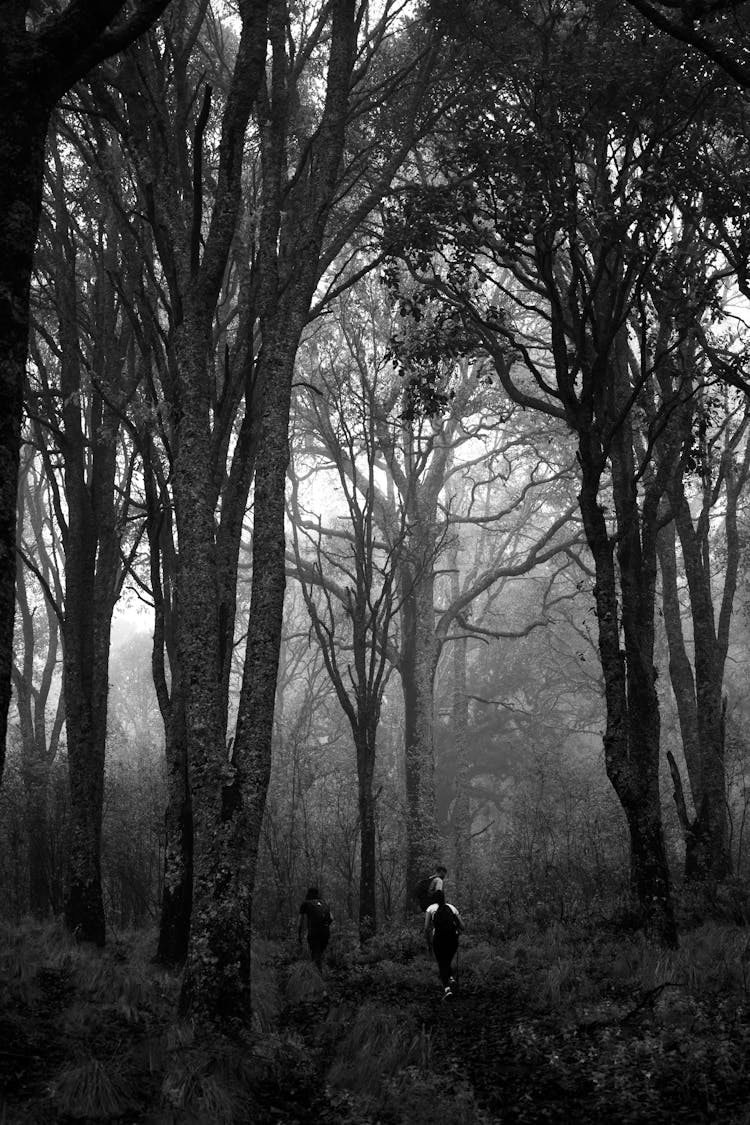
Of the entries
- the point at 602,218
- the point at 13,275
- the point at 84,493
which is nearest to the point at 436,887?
the point at 84,493

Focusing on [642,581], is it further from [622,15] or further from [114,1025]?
[114,1025]

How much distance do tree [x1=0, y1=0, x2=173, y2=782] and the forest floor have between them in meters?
2.38

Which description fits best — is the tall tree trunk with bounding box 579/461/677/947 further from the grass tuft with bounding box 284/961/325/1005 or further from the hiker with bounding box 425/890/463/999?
the grass tuft with bounding box 284/961/325/1005

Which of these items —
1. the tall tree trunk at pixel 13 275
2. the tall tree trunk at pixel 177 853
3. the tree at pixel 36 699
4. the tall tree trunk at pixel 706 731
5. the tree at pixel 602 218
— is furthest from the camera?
the tree at pixel 36 699

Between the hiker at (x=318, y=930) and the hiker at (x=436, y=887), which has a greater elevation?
the hiker at (x=436, y=887)

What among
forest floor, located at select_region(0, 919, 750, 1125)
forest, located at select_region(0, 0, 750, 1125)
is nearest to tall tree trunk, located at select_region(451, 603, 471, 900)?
forest, located at select_region(0, 0, 750, 1125)

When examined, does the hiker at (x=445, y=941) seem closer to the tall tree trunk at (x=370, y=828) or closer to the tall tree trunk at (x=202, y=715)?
the tall tree trunk at (x=370, y=828)

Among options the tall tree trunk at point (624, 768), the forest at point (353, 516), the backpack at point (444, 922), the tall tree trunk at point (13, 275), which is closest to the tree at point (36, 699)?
the forest at point (353, 516)

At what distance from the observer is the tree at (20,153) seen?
12.9ft

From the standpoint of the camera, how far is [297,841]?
1800cm

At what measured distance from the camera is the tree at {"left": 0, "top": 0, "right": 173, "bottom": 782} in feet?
12.9

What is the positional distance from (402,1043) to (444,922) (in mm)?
2933

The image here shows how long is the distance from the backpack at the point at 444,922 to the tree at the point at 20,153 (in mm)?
6532

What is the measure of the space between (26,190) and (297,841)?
15631 millimetres
